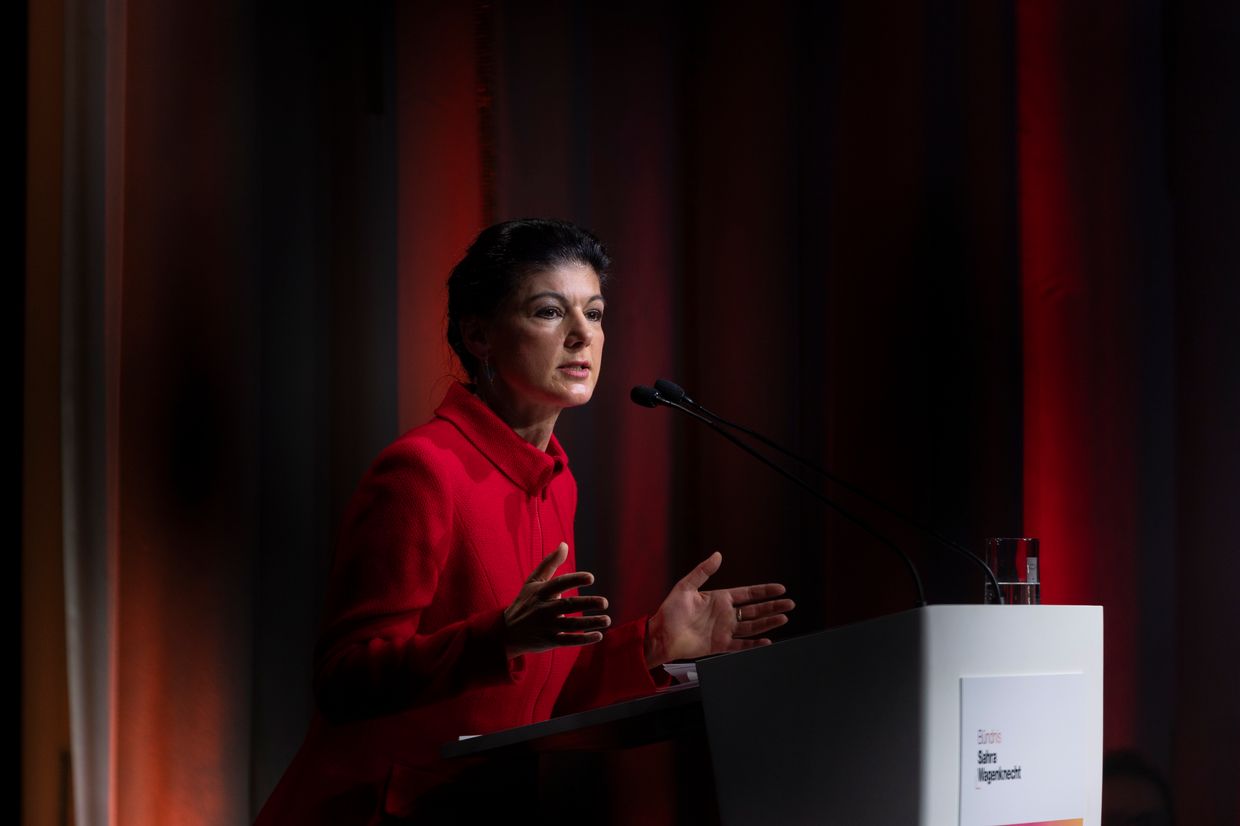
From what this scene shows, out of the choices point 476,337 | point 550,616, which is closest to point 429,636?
point 550,616

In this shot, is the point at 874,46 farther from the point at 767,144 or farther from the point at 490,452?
the point at 490,452

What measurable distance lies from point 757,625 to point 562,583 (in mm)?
494

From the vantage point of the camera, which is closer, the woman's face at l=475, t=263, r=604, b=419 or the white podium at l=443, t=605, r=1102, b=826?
the white podium at l=443, t=605, r=1102, b=826

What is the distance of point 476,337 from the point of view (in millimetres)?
1934

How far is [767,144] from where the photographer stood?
7.99ft

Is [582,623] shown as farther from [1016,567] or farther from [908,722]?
[1016,567]

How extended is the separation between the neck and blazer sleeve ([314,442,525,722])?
258 mm

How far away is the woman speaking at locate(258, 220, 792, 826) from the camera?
1.43 metres

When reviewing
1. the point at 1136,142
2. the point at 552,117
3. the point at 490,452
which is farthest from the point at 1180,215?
the point at 490,452

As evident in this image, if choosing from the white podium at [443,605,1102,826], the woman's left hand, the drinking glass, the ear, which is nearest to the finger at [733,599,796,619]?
the woman's left hand

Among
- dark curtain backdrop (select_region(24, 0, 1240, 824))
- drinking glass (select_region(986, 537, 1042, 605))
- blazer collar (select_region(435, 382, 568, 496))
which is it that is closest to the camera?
drinking glass (select_region(986, 537, 1042, 605))

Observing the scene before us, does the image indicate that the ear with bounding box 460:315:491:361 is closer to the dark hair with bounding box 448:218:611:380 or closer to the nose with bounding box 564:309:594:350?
the dark hair with bounding box 448:218:611:380

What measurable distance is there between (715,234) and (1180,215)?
3.07ft

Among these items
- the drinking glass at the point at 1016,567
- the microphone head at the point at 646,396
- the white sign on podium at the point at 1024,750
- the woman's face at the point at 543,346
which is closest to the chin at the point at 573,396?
the woman's face at the point at 543,346
